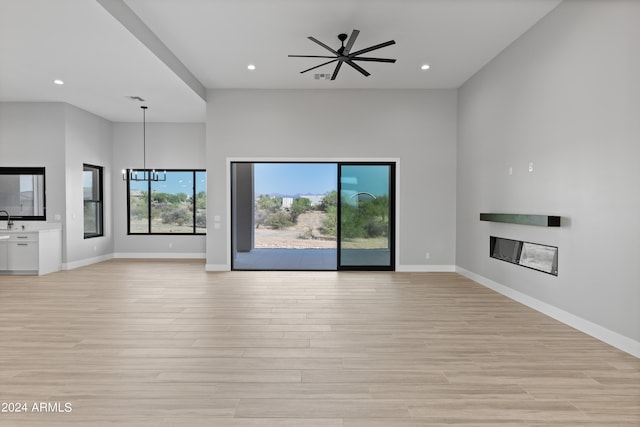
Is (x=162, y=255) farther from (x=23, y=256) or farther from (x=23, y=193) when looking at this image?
(x=23, y=193)

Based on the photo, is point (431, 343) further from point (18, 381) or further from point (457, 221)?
point (457, 221)

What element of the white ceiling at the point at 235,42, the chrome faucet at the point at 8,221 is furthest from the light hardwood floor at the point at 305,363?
the white ceiling at the point at 235,42

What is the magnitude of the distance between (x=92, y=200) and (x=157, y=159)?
5.68 ft

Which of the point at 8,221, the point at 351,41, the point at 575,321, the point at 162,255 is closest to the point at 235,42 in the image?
the point at 351,41

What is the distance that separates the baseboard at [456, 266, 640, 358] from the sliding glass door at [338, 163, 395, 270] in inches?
82.6

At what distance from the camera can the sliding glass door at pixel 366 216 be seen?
279 inches

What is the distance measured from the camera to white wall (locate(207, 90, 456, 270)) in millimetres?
6934

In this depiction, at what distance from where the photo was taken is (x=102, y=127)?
8.32 meters

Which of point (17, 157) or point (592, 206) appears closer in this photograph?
point (592, 206)

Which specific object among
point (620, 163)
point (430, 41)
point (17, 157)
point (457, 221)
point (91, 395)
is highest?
point (430, 41)

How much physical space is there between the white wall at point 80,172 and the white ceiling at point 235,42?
83 centimetres

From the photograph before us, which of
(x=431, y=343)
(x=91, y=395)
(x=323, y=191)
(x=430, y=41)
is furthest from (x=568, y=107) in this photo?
(x=323, y=191)

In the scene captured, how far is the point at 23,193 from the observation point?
7.25 m

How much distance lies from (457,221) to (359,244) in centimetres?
198
